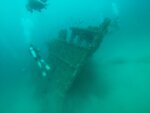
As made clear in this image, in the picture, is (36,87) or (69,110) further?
(36,87)

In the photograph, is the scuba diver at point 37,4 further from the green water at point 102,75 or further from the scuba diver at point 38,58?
the green water at point 102,75

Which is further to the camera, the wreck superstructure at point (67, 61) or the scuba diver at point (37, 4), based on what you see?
the scuba diver at point (37, 4)

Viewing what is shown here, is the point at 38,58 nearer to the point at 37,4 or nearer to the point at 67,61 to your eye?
the point at 67,61

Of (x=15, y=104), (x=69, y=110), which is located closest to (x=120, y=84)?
(x=69, y=110)

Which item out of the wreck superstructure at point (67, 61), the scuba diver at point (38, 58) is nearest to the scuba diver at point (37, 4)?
the wreck superstructure at point (67, 61)

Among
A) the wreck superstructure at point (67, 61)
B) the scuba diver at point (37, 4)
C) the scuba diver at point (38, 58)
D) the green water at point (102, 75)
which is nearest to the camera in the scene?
the wreck superstructure at point (67, 61)

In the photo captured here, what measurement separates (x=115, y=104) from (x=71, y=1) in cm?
2592

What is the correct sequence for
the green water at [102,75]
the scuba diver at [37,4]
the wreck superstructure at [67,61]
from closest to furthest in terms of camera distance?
the wreck superstructure at [67,61]
the green water at [102,75]
the scuba diver at [37,4]

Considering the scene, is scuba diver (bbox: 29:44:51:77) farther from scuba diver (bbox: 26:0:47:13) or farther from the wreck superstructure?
scuba diver (bbox: 26:0:47:13)

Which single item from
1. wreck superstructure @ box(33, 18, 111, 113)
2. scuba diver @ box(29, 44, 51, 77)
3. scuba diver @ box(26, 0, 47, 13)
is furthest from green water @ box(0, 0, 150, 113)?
scuba diver @ box(26, 0, 47, 13)

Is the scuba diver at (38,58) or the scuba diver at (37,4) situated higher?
the scuba diver at (37,4)

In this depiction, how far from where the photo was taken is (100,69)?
11.1 metres

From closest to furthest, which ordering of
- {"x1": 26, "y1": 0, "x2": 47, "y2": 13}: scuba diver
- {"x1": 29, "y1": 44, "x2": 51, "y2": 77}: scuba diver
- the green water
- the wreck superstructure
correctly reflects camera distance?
the wreck superstructure
the green water
{"x1": 29, "y1": 44, "x2": 51, "y2": 77}: scuba diver
{"x1": 26, "y1": 0, "x2": 47, "y2": 13}: scuba diver

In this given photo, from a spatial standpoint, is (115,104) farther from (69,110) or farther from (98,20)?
(98,20)
